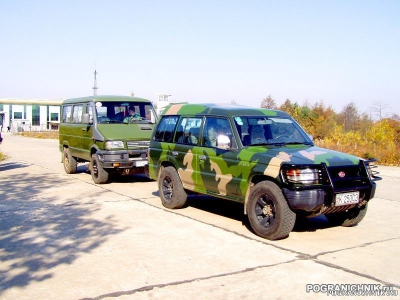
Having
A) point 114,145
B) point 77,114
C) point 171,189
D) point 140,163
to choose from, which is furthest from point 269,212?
point 77,114

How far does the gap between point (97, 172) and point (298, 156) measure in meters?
6.56

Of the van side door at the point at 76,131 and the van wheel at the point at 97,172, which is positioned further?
the van side door at the point at 76,131

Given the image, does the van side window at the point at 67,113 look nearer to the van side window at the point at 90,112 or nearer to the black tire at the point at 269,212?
the van side window at the point at 90,112

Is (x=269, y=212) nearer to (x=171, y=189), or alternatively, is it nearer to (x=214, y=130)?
(x=214, y=130)

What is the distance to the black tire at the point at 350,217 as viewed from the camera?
713cm

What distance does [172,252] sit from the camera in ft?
19.3

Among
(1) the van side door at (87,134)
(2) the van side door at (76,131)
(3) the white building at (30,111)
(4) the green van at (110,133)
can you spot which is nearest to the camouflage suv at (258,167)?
(4) the green van at (110,133)

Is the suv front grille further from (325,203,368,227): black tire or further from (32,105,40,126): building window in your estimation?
(32,105,40,126): building window

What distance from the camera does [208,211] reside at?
8.58 meters

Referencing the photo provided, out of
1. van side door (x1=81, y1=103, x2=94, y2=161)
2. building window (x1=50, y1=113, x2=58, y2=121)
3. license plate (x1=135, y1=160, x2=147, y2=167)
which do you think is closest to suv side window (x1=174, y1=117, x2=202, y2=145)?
license plate (x1=135, y1=160, x2=147, y2=167)

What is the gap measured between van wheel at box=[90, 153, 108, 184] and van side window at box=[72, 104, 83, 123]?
1580mm

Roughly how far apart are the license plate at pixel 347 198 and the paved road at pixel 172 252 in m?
0.55

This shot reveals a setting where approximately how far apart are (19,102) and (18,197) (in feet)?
241

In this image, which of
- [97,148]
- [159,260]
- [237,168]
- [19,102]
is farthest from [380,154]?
[19,102]
